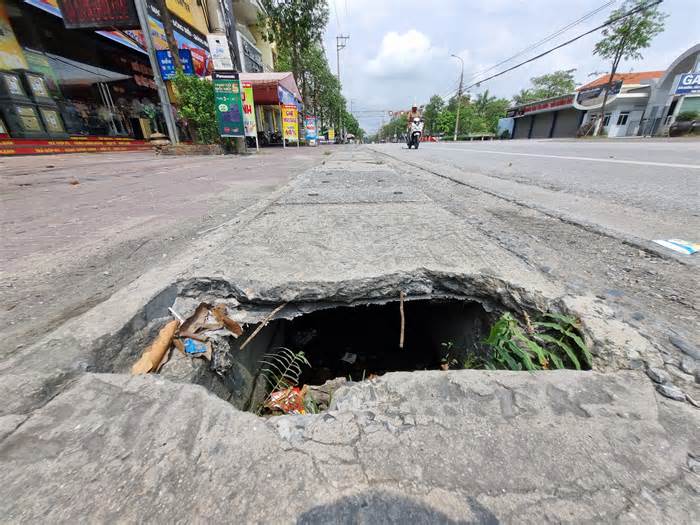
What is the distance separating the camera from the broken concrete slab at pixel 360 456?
0.53 metres

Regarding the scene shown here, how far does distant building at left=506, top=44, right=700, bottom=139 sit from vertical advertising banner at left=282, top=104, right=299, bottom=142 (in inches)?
1151

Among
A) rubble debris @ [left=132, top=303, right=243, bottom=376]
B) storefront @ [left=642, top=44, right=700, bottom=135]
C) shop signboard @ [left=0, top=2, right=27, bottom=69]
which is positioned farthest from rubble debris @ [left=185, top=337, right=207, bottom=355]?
storefront @ [left=642, top=44, right=700, bottom=135]

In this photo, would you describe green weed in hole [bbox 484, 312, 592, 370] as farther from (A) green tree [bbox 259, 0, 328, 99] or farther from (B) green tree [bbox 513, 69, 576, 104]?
(B) green tree [bbox 513, 69, 576, 104]

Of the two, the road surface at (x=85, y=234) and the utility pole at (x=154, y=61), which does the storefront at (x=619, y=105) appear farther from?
the road surface at (x=85, y=234)

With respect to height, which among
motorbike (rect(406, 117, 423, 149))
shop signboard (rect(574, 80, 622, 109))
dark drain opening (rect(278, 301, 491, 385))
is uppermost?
shop signboard (rect(574, 80, 622, 109))

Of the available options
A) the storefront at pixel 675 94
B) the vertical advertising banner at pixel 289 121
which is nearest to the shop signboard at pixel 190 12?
the vertical advertising banner at pixel 289 121

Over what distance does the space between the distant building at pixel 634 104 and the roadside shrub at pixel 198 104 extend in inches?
1341

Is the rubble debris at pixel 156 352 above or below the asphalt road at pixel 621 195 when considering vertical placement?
below

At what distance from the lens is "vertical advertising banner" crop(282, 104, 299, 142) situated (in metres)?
16.1

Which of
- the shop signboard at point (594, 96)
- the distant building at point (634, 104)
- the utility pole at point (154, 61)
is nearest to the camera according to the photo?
the utility pole at point (154, 61)

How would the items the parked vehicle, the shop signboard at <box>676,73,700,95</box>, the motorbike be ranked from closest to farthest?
the motorbike < the parked vehicle < the shop signboard at <box>676,73,700,95</box>

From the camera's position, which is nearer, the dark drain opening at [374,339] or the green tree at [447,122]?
the dark drain opening at [374,339]

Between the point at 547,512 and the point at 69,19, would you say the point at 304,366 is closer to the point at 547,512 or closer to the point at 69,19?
the point at 547,512

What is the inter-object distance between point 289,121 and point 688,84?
31128 mm
